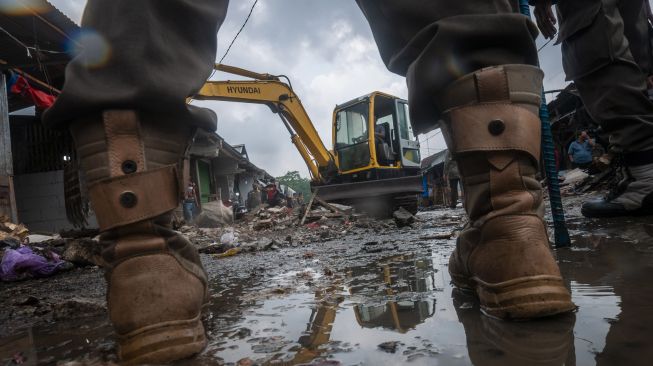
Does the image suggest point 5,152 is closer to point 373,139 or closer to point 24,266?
point 24,266

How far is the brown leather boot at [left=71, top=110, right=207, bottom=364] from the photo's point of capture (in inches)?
27.4

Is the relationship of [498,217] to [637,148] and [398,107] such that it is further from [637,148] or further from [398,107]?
[398,107]

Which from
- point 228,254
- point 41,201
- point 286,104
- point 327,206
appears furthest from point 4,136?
point 286,104

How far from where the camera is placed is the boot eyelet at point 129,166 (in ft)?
2.52

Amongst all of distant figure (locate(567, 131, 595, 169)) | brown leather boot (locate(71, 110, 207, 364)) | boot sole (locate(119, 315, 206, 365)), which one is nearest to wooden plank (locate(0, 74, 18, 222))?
brown leather boot (locate(71, 110, 207, 364))

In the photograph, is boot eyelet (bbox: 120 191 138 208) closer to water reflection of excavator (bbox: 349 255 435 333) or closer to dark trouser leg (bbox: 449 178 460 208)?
water reflection of excavator (bbox: 349 255 435 333)

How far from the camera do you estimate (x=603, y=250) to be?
1.28 metres

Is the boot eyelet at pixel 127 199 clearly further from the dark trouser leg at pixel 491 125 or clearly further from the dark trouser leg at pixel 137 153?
the dark trouser leg at pixel 491 125

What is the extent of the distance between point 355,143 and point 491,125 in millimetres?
7968

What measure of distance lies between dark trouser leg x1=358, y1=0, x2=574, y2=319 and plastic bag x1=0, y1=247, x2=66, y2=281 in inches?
104

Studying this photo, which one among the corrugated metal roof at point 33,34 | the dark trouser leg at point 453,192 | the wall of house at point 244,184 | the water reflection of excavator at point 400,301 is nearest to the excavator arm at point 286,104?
the corrugated metal roof at point 33,34

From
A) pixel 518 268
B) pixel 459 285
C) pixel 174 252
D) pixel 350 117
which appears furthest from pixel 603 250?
pixel 350 117

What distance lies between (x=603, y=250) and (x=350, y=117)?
7771 millimetres

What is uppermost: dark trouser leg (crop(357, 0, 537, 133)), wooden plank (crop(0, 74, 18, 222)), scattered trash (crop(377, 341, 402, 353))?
wooden plank (crop(0, 74, 18, 222))
